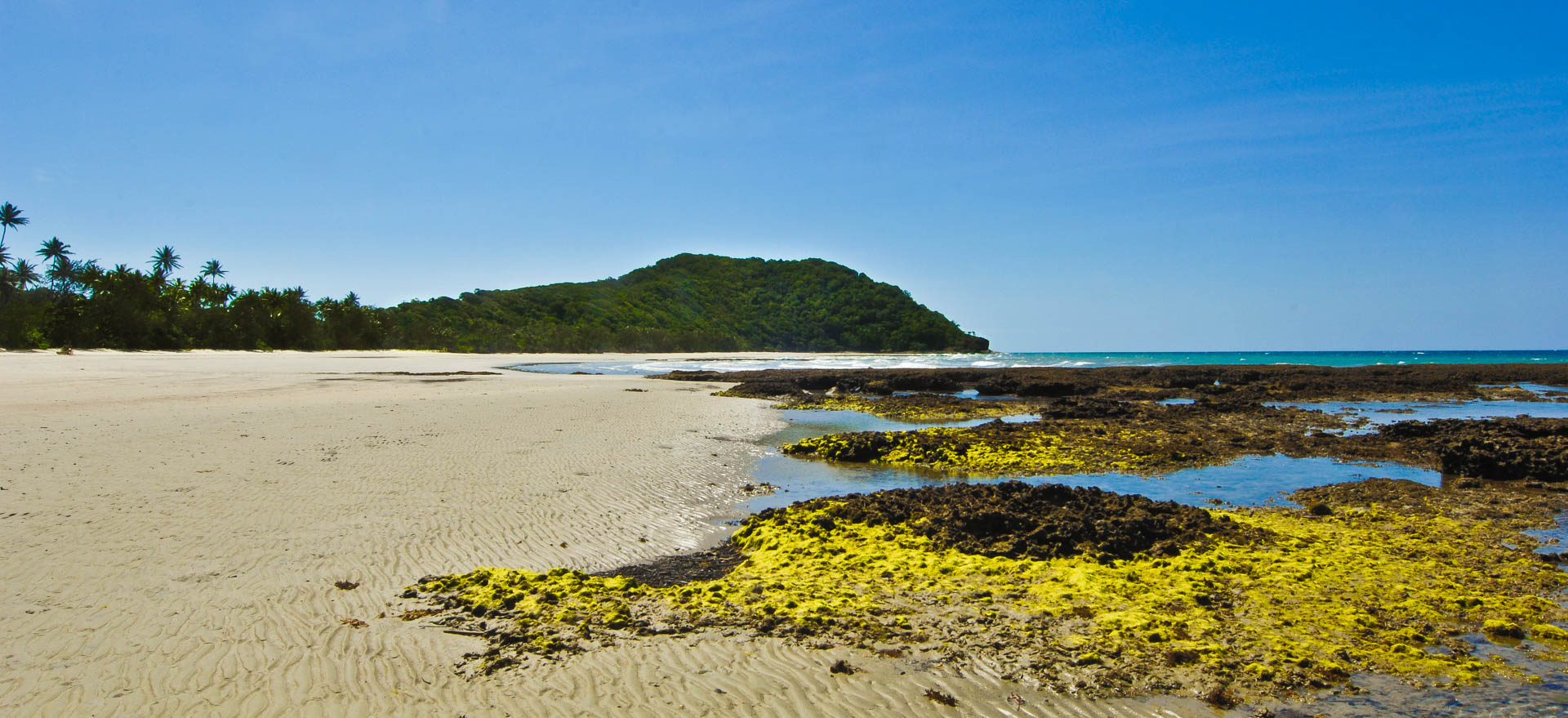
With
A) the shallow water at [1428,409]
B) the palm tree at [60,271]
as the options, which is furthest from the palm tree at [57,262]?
the shallow water at [1428,409]

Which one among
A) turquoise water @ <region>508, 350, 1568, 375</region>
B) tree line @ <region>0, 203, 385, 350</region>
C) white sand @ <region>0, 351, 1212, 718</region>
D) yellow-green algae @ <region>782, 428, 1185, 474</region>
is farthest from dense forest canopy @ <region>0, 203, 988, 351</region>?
yellow-green algae @ <region>782, 428, 1185, 474</region>

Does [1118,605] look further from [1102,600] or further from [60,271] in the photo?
[60,271]

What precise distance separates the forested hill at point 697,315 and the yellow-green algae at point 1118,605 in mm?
79659

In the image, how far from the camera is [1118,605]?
5.36m

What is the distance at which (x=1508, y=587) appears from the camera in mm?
5711

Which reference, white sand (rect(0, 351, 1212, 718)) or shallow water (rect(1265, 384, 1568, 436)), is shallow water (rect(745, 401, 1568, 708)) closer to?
white sand (rect(0, 351, 1212, 718))

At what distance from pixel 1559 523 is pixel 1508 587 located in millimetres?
3294

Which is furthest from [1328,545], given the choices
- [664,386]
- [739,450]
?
[664,386]

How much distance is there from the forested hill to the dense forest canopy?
253 millimetres

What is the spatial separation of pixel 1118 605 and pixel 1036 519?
198 cm

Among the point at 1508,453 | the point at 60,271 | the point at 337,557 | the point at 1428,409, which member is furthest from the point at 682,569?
the point at 60,271

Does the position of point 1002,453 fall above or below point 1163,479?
above

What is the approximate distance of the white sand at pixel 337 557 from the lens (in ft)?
13.0

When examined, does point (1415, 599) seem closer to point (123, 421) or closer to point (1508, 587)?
point (1508, 587)
